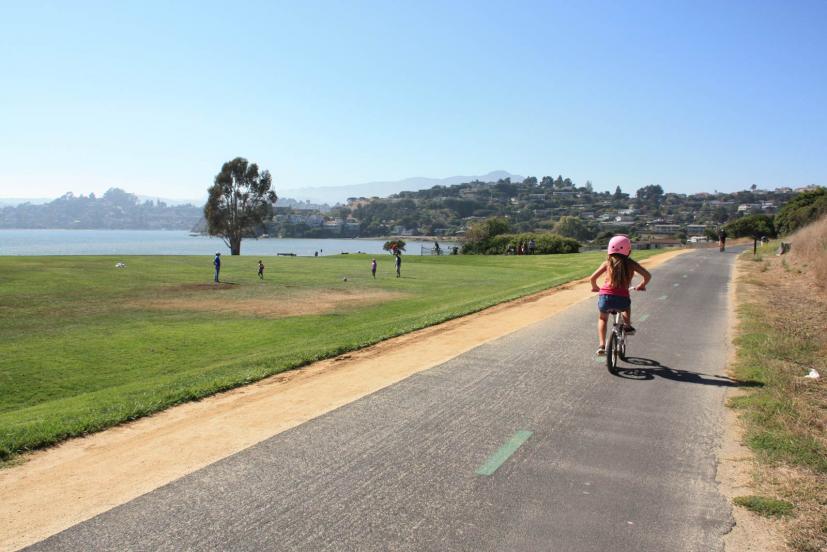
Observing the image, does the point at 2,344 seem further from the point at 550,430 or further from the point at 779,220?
the point at 779,220

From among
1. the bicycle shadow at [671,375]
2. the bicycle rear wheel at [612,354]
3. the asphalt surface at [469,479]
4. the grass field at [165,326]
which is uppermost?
the bicycle rear wheel at [612,354]

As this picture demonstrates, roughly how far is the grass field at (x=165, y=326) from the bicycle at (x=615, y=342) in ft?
17.9

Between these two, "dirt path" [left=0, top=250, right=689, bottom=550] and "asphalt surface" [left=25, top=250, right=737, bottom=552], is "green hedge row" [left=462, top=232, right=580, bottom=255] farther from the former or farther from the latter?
"asphalt surface" [left=25, top=250, right=737, bottom=552]

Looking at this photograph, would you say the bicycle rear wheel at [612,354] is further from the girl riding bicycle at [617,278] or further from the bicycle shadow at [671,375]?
the girl riding bicycle at [617,278]

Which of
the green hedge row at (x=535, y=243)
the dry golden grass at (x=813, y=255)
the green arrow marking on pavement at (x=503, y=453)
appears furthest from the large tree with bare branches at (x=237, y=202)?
the green arrow marking on pavement at (x=503, y=453)

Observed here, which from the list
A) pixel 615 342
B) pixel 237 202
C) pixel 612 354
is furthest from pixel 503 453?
pixel 237 202

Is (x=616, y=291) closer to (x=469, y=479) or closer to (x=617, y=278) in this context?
(x=617, y=278)

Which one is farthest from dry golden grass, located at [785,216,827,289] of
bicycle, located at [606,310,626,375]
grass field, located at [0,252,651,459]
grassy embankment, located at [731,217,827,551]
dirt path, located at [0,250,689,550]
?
dirt path, located at [0,250,689,550]

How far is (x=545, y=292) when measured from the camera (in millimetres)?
25609

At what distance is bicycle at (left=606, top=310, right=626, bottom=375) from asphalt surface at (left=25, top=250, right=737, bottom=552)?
0.37m

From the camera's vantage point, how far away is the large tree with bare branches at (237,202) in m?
88.8

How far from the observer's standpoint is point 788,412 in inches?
324

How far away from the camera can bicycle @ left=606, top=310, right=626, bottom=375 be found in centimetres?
1057

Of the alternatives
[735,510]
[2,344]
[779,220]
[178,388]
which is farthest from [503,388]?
[779,220]
